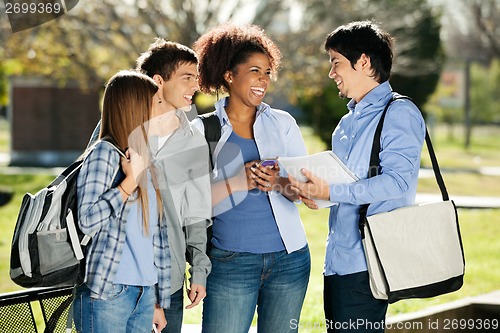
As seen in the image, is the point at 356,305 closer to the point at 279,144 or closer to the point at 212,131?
the point at 279,144

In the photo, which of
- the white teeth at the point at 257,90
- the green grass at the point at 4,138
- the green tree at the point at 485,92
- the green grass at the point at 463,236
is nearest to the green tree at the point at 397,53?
the green grass at the point at 463,236

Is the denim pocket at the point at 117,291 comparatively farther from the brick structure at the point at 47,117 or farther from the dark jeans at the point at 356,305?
the brick structure at the point at 47,117

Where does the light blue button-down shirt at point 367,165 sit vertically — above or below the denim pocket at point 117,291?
above

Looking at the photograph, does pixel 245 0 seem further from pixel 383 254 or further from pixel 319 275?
→ pixel 383 254

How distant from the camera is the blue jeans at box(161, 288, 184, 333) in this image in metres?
3.56

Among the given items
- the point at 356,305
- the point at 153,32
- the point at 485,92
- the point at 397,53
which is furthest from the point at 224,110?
the point at 485,92

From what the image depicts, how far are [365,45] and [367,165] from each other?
516 millimetres

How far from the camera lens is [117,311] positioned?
314 centimetres

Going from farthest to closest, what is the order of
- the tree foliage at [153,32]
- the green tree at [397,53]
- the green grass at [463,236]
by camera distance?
the green tree at [397,53], the tree foliage at [153,32], the green grass at [463,236]

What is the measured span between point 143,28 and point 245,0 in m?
2.49

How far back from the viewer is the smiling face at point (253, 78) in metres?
3.66

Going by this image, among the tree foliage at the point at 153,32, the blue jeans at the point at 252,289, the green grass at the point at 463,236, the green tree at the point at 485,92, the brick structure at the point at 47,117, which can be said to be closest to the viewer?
the blue jeans at the point at 252,289

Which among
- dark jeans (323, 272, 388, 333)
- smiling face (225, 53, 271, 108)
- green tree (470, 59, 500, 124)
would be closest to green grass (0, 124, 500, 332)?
dark jeans (323, 272, 388, 333)

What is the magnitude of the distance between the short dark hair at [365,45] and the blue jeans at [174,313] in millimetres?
1267
